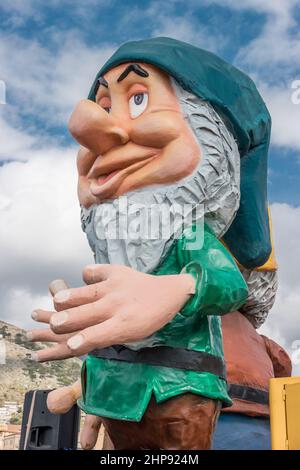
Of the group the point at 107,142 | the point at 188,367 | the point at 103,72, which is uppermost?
the point at 103,72

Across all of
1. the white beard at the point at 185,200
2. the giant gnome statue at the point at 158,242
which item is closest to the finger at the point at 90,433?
the giant gnome statue at the point at 158,242

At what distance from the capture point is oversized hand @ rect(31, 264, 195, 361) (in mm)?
1691

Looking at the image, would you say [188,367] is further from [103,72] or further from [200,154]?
[103,72]

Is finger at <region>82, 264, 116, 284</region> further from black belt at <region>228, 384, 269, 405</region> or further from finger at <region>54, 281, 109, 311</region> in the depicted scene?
black belt at <region>228, 384, 269, 405</region>

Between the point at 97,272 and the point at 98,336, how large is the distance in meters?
0.23

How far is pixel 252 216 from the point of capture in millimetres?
2543

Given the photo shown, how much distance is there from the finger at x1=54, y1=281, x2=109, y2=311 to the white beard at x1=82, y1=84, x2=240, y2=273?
0.30 meters

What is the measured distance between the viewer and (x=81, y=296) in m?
1.75

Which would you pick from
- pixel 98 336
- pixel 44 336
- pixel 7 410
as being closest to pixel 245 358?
pixel 44 336

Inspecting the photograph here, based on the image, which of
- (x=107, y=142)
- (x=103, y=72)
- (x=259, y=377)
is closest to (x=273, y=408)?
(x=259, y=377)

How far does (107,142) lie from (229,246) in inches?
31.6

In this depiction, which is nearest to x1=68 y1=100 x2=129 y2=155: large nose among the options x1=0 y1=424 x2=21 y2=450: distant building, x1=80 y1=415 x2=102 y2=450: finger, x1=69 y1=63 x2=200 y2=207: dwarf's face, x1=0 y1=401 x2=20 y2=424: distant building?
x1=69 y1=63 x2=200 y2=207: dwarf's face

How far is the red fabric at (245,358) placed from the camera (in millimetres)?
2721

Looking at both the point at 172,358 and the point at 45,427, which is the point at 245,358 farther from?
the point at 45,427
